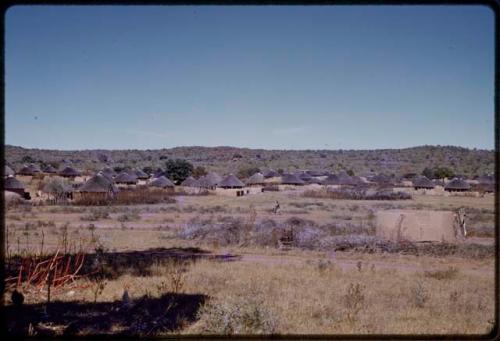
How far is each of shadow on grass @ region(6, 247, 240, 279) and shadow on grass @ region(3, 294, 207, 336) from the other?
192 cm

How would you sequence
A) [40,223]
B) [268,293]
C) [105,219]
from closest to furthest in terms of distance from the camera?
1. [268,293]
2. [40,223]
3. [105,219]

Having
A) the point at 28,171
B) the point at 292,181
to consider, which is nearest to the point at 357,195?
the point at 292,181

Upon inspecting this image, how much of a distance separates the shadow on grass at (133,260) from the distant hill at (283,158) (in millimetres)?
69598

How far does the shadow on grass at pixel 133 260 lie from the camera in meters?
9.32

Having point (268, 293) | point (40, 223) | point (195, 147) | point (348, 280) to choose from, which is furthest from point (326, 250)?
point (195, 147)

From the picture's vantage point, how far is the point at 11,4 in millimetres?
4746

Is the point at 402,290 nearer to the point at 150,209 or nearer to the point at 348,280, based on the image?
the point at 348,280

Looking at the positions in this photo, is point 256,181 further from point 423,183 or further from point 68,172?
point 68,172

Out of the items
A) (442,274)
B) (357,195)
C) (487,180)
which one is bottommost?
(442,274)

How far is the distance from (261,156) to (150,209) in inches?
3273

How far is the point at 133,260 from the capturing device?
1099 cm

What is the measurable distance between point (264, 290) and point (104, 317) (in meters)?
2.94

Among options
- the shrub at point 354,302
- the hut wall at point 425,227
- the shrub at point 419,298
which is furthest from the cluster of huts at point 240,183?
the shrub at point 419,298

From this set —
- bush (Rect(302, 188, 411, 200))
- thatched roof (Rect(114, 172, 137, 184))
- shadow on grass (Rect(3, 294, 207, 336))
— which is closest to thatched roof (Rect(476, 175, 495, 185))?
bush (Rect(302, 188, 411, 200))
